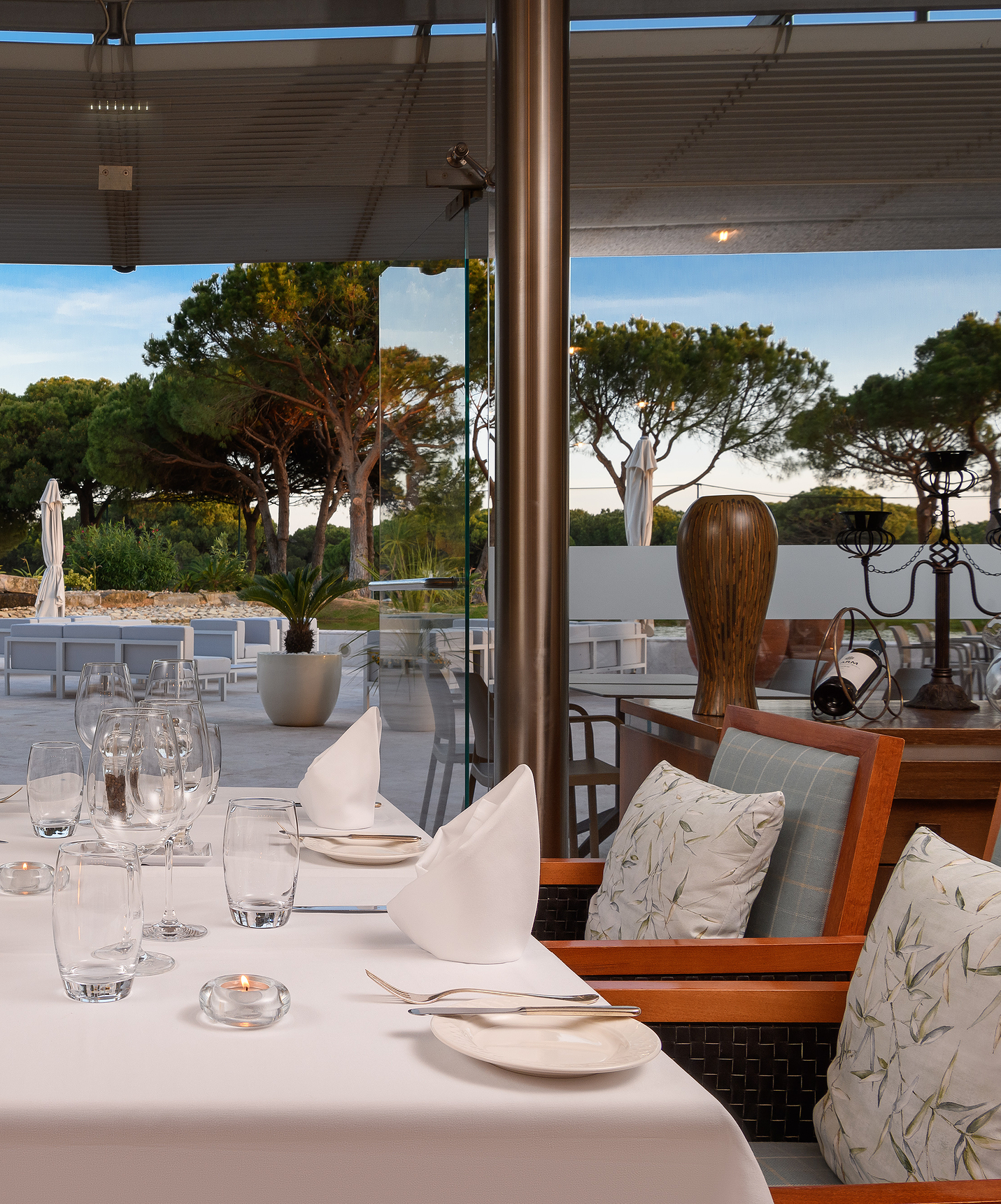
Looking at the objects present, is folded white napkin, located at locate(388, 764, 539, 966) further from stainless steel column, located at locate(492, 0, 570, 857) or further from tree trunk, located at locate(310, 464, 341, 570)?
tree trunk, located at locate(310, 464, 341, 570)

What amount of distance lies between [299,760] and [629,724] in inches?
113

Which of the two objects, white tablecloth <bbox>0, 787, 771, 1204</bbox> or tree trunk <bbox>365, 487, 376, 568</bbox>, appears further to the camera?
tree trunk <bbox>365, 487, 376, 568</bbox>

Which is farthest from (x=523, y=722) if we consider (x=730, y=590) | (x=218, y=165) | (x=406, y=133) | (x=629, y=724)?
(x=218, y=165)

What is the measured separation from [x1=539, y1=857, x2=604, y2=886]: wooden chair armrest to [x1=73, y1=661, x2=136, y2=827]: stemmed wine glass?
0.63 m

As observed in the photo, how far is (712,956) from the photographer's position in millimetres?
1138

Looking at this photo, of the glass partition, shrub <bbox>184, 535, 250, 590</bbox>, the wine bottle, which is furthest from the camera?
shrub <bbox>184, 535, 250, 590</bbox>

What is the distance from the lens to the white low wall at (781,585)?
3.74 meters

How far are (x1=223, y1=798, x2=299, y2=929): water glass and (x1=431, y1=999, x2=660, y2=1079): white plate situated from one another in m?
0.22

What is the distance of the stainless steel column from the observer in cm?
241

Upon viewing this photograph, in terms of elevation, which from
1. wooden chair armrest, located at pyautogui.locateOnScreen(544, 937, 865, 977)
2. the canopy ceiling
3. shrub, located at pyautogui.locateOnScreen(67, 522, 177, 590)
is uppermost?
the canopy ceiling

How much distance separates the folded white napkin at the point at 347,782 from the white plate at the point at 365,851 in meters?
0.09

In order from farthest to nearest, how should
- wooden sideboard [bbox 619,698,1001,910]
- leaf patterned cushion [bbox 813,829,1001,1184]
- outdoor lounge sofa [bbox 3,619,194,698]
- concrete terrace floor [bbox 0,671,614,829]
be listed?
outdoor lounge sofa [bbox 3,619,194,698]
concrete terrace floor [bbox 0,671,614,829]
wooden sideboard [bbox 619,698,1001,910]
leaf patterned cushion [bbox 813,829,1001,1184]

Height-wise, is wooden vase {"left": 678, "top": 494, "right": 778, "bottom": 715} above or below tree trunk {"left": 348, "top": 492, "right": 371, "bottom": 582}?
below

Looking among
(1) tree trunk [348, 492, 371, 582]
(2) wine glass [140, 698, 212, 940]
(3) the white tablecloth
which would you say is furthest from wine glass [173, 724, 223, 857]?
(1) tree trunk [348, 492, 371, 582]
